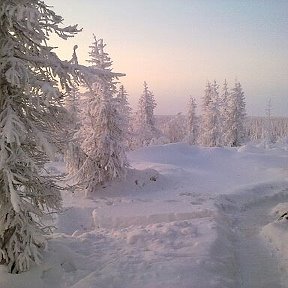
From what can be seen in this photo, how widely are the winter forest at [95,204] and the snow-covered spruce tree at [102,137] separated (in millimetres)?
68

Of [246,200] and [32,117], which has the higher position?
[32,117]

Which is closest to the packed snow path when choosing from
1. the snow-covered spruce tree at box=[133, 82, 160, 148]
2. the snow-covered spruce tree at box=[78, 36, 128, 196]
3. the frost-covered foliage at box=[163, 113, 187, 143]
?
the snow-covered spruce tree at box=[78, 36, 128, 196]

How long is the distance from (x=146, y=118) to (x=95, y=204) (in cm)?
3021

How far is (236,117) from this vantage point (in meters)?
58.2

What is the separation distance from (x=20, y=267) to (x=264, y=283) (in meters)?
6.44

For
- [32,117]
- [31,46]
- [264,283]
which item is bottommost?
[264,283]

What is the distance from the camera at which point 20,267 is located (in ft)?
28.3

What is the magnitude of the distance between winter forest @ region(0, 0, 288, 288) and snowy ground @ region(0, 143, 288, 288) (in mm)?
44

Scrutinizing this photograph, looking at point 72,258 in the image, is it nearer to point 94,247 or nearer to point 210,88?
point 94,247

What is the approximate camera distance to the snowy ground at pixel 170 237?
8.88 meters

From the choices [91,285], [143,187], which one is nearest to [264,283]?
[91,285]

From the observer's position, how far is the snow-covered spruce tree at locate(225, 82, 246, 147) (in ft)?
190

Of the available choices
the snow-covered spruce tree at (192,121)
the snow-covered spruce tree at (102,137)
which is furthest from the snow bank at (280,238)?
the snow-covered spruce tree at (192,121)

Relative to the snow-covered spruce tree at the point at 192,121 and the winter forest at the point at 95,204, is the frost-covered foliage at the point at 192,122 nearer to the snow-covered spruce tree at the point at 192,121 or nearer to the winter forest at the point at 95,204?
the snow-covered spruce tree at the point at 192,121
